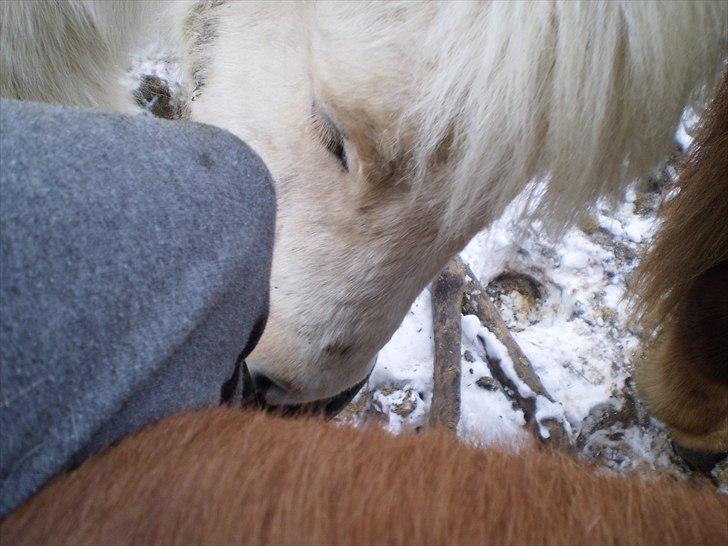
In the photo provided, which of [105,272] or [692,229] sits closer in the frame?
[105,272]

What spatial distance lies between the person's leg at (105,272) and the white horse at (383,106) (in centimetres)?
30

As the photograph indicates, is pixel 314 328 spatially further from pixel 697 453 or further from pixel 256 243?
pixel 697 453

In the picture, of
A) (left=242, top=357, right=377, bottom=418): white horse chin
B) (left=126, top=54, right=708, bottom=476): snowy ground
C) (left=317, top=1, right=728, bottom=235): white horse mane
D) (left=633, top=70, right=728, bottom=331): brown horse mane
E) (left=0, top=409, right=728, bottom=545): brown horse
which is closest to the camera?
(left=0, top=409, right=728, bottom=545): brown horse

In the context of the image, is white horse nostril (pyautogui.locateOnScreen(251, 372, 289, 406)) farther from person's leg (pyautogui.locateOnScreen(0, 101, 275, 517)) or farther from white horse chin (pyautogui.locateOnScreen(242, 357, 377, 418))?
person's leg (pyautogui.locateOnScreen(0, 101, 275, 517))

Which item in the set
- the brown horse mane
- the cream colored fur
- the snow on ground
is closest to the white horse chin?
the snow on ground

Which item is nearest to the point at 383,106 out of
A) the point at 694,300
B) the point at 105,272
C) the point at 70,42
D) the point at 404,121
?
the point at 404,121

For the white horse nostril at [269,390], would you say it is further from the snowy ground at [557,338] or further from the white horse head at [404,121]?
the snowy ground at [557,338]

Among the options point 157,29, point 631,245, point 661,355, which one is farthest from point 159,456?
point 631,245

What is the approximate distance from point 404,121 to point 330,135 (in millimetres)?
150

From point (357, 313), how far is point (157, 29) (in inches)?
27.3

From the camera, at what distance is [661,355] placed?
1.54 metres

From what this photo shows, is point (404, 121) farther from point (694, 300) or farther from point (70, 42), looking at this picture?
point (694, 300)

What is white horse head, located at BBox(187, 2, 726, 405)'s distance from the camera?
679 millimetres

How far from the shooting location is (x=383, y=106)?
74 cm
